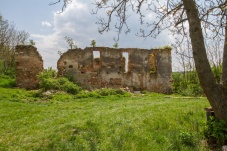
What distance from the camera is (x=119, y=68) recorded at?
22609 millimetres

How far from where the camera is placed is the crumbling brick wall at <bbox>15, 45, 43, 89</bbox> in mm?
19594

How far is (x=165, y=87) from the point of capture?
23703 mm

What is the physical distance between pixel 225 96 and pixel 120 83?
674 inches

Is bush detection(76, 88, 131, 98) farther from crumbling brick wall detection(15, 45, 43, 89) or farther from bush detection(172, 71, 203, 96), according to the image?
bush detection(172, 71, 203, 96)

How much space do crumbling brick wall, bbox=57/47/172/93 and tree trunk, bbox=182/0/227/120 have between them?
16.2m

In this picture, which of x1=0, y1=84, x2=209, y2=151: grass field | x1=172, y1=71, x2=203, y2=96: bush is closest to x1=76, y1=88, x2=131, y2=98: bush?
x1=172, y1=71, x2=203, y2=96: bush

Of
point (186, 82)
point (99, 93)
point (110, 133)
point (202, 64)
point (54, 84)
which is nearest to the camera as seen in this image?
point (202, 64)

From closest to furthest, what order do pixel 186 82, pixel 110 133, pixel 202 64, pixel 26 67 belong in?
1. pixel 202 64
2. pixel 110 133
3. pixel 26 67
4. pixel 186 82

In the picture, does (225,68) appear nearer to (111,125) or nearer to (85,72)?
(111,125)

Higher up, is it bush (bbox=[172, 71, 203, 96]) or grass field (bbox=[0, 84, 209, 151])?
bush (bbox=[172, 71, 203, 96])

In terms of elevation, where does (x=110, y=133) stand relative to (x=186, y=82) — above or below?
below

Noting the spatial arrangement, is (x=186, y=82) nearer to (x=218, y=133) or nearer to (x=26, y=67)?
(x=26, y=67)

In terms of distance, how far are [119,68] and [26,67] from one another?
7.86 m

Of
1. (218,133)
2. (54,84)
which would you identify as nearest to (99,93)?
(54,84)
